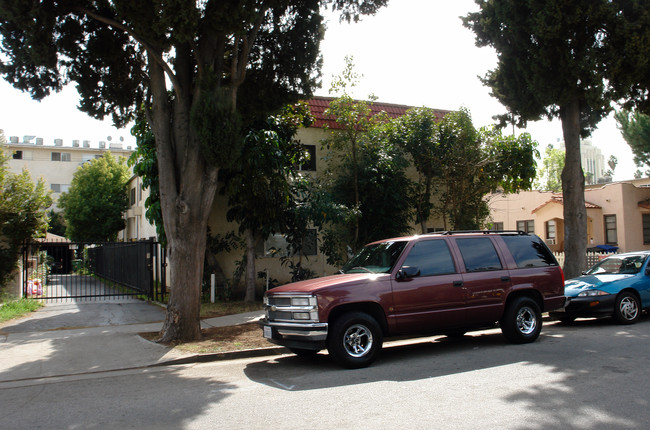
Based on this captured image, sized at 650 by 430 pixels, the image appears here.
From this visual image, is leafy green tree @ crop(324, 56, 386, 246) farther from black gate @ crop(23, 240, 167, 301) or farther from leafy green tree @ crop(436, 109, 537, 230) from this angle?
black gate @ crop(23, 240, 167, 301)

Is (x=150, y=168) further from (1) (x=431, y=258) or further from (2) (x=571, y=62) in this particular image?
(2) (x=571, y=62)

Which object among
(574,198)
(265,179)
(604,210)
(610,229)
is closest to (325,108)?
(265,179)

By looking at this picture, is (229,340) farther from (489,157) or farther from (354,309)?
(489,157)

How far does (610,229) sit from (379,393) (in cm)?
3025

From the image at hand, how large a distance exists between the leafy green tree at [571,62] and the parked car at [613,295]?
3176mm

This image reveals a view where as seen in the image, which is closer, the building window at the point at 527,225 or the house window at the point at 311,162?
the house window at the point at 311,162

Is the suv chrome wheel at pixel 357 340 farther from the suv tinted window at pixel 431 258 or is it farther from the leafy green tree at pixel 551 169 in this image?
the leafy green tree at pixel 551 169

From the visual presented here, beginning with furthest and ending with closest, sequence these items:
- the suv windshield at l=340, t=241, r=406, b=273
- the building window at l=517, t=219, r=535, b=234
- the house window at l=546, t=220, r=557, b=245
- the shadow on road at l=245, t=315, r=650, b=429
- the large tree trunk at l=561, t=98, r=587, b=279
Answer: the building window at l=517, t=219, r=535, b=234 → the house window at l=546, t=220, r=557, b=245 → the large tree trunk at l=561, t=98, r=587, b=279 → the suv windshield at l=340, t=241, r=406, b=273 → the shadow on road at l=245, t=315, r=650, b=429

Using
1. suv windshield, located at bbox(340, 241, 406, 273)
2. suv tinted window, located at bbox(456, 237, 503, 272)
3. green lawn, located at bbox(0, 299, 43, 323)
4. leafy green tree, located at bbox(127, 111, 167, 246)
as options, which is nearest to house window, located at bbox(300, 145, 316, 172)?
leafy green tree, located at bbox(127, 111, 167, 246)

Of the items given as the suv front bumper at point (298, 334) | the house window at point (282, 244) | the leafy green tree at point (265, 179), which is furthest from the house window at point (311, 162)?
the suv front bumper at point (298, 334)

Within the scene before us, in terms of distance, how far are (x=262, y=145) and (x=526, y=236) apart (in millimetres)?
7660

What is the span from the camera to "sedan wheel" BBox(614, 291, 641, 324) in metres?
10.5

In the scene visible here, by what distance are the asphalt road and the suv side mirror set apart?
4.28ft

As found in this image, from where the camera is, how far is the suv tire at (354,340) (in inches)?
287
